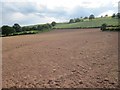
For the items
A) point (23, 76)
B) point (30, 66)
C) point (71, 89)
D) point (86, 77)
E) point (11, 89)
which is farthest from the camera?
point (30, 66)

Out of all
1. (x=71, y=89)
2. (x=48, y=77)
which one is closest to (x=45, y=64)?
(x=48, y=77)

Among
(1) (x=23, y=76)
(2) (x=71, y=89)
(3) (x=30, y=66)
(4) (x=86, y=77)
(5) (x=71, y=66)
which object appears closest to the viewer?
(2) (x=71, y=89)

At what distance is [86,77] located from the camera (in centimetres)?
933

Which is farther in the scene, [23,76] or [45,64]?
[45,64]

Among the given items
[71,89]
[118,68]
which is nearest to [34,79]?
[71,89]

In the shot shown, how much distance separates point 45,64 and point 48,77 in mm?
2866

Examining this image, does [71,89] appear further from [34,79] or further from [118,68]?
[118,68]

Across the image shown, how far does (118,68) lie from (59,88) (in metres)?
3.78

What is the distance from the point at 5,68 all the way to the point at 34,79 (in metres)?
3.56

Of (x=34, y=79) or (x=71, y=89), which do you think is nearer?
(x=71, y=89)

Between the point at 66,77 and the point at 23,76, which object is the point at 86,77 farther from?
the point at 23,76

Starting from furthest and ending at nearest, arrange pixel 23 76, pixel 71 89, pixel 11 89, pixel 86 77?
pixel 23 76, pixel 86 77, pixel 11 89, pixel 71 89

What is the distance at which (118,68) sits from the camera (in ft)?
33.8

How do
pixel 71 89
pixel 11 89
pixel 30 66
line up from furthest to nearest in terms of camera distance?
pixel 30 66 < pixel 11 89 < pixel 71 89
